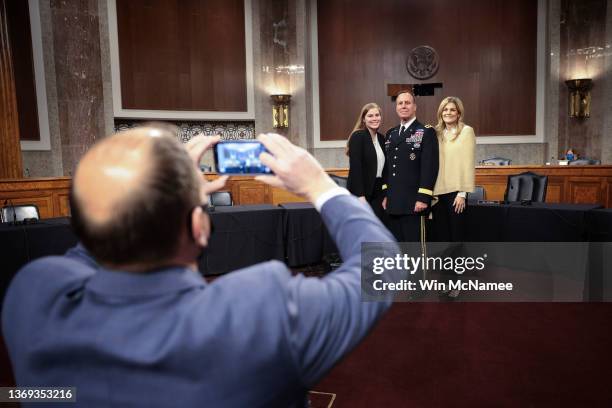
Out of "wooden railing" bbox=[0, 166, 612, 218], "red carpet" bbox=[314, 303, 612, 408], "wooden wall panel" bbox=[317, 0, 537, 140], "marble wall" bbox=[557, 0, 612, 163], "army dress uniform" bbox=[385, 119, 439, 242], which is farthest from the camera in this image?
"wooden wall panel" bbox=[317, 0, 537, 140]

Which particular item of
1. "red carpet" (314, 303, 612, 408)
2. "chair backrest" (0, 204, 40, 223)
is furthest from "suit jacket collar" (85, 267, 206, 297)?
"chair backrest" (0, 204, 40, 223)

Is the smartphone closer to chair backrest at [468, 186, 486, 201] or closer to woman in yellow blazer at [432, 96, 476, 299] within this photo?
woman in yellow blazer at [432, 96, 476, 299]

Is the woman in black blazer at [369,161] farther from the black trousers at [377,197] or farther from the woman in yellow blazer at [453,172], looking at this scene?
the woman in yellow blazer at [453,172]

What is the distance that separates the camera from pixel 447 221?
11.9 ft

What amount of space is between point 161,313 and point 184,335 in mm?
42

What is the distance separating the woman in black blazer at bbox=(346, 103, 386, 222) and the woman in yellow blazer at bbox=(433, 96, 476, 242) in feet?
1.50

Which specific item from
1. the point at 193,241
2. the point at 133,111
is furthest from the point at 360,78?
the point at 193,241

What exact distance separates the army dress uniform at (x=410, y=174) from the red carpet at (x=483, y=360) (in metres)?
0.67

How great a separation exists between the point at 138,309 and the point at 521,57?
374 inches

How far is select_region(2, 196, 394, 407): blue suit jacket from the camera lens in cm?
54

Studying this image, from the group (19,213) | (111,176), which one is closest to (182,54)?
(19,213)

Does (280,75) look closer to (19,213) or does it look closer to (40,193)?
(40,193)

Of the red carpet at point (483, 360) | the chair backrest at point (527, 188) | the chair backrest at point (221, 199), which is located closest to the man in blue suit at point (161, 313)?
the red carpet at point (483, 360)

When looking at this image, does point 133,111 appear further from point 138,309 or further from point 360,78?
point 138,309
